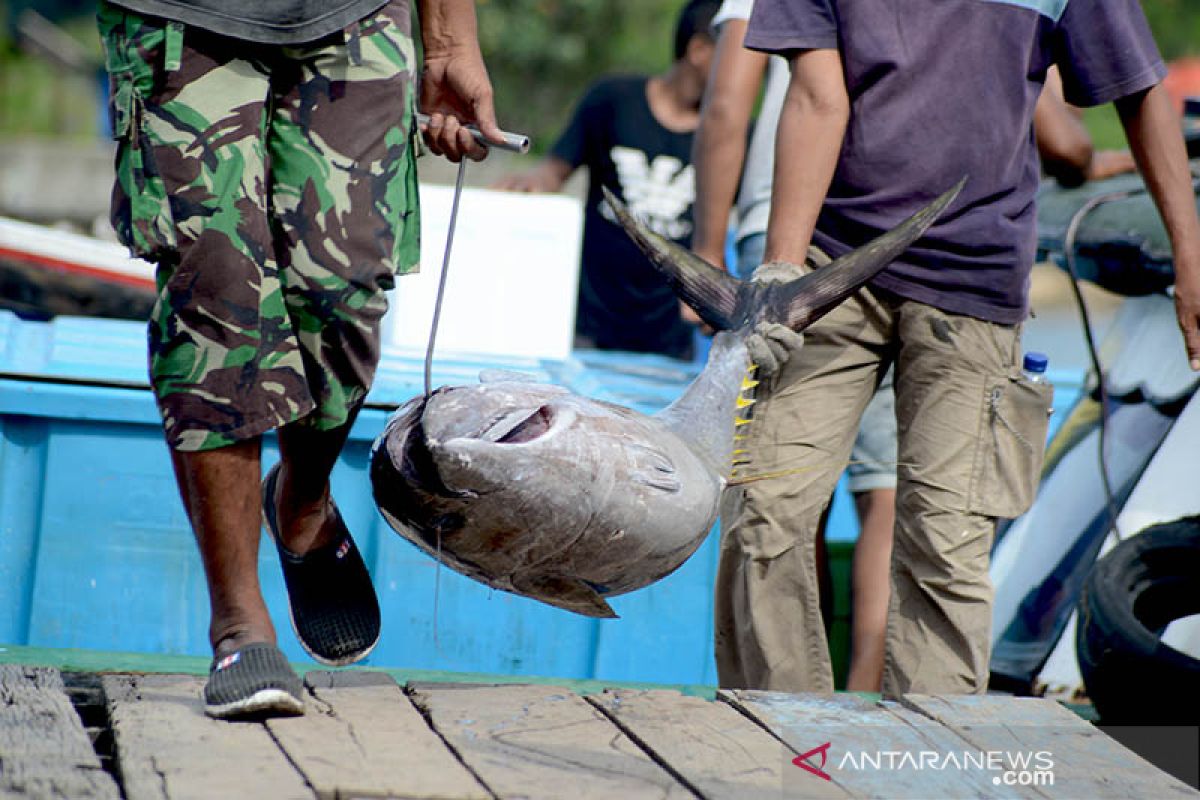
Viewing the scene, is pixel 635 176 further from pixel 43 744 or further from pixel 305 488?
pixel 43 744

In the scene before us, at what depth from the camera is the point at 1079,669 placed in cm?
437

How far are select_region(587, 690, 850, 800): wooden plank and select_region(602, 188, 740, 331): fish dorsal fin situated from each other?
32.2 inches

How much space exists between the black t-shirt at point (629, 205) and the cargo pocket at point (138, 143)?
3.95 m

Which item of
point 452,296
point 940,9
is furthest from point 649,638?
point 940,9

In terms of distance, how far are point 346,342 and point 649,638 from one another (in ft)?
5.50

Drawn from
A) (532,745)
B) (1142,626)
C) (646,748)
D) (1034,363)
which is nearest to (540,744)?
(532,745)

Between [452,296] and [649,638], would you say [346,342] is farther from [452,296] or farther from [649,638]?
[452,296]

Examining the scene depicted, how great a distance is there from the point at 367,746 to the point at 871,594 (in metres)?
2.22

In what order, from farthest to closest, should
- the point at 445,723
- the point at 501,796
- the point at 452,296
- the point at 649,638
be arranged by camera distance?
1. the point at 452,296
2. the point at 649,638
3. the point at 445,723
4. the point at 501,796

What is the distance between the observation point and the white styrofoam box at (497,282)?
529 centimetres

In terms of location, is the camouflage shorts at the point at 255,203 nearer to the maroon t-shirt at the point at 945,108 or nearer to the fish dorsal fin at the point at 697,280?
the fish dorsal fin at the point at 697,280

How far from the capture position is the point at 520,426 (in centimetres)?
271

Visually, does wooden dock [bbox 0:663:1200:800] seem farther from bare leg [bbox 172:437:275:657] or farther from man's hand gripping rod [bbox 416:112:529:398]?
man's hand gripping rod [bbox 416:112:529:398]

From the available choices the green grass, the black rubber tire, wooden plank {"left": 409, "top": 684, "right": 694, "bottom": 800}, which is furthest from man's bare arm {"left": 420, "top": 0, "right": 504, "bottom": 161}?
the green grass
